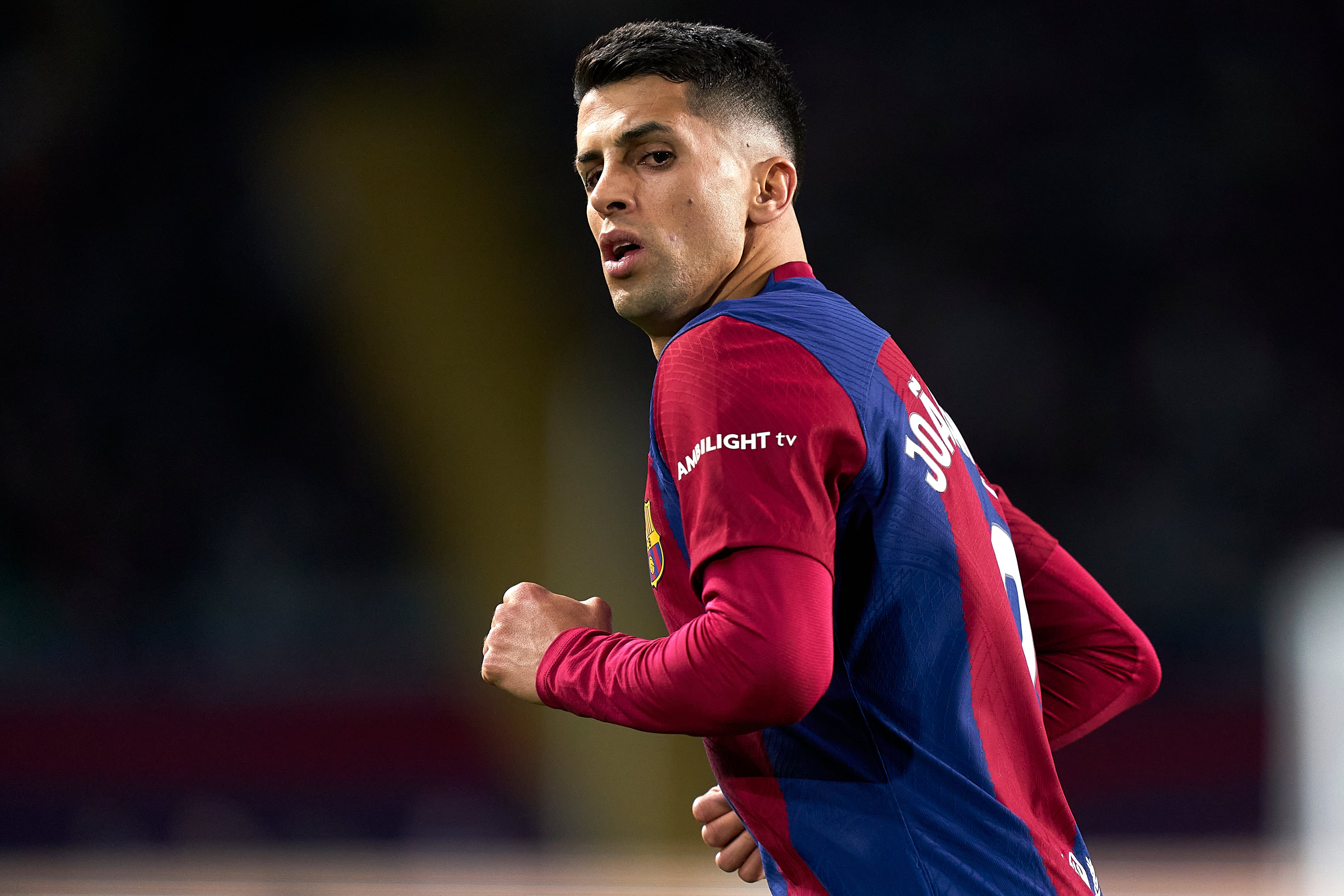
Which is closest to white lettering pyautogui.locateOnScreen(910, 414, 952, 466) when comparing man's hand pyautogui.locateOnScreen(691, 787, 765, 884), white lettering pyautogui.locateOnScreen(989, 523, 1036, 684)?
white lettering pyautogui.locateOnScreen(989, 523, 1036, 684)

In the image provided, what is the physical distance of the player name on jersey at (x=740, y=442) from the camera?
105 cm

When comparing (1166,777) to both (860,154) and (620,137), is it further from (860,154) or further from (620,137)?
(620,137)

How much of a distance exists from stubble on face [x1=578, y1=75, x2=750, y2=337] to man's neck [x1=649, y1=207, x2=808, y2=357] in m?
0.02

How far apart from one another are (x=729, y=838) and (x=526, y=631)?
1.49 feet

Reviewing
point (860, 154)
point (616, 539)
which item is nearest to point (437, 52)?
point (860, 154)

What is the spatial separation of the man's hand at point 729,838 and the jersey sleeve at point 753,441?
50 centimetres

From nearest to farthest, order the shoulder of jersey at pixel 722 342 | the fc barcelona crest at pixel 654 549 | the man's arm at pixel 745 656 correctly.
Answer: the man's arm at pixel 745 656, the shoulder of jersey at pixel 722 342, the fc barcelona crest at pixel 654 549

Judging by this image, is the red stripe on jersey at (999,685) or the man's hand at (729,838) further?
the man's hand at (729,838)

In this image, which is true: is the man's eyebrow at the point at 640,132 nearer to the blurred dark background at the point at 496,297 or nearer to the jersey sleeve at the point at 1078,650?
the jersey sleeve at the point at 1078,650

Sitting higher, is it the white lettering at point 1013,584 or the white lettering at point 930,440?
the white lettering at point 930,440

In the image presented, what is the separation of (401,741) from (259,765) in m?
0.69

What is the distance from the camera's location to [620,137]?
135cm

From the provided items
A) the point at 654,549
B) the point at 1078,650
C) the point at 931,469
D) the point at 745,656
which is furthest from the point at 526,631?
the point at 1078,650

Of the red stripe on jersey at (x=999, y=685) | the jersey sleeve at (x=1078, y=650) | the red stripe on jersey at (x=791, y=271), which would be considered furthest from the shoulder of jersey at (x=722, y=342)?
the jersey sleeve at (x=1078, y=650)
